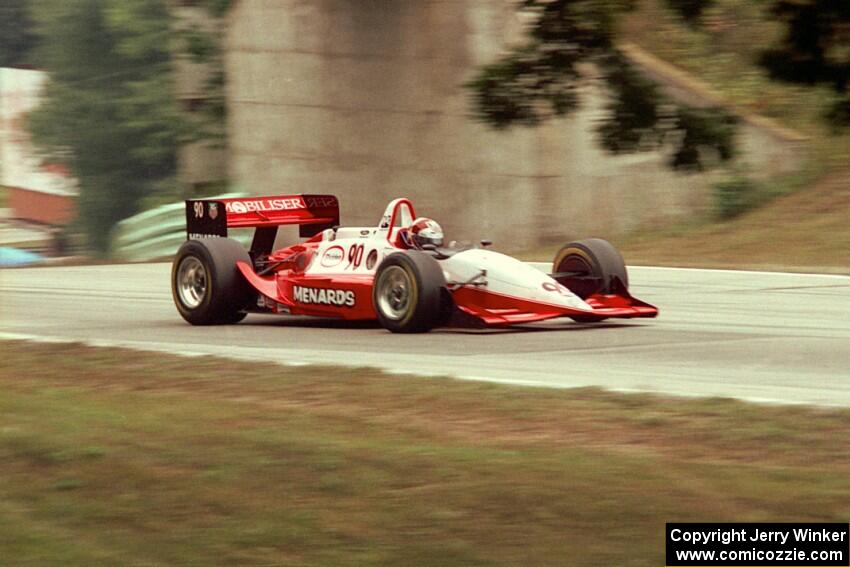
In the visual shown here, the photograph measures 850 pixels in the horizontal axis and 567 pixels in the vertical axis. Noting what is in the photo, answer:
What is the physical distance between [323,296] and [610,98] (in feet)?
16.0

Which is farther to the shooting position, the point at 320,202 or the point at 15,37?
the point at 15,37

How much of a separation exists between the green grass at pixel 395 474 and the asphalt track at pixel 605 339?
106cm

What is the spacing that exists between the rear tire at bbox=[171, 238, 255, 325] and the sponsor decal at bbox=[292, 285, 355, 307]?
58 centimetres

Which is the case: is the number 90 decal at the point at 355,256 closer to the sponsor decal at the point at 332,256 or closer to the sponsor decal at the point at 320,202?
the sponsor decal at the point at 332,256

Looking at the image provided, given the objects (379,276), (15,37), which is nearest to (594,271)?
(379,276)

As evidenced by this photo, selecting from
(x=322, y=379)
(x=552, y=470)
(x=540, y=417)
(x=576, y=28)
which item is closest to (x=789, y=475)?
(x=552, y=470)

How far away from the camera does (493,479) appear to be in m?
7.09

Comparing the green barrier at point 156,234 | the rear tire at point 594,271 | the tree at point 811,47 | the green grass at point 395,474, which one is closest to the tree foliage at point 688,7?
the tree at point 811,47

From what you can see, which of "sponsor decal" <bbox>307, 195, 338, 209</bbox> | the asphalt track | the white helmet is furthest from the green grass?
"sponsor decal" <bbox>307, 195, 338, 209</bbox>

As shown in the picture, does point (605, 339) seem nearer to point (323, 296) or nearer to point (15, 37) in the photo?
point (323, 296)

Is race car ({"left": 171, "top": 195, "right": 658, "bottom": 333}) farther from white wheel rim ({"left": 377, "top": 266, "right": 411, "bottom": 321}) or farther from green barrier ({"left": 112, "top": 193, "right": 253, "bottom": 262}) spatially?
green barrier ({"left": 112, "top": 193, "right": 253, "bottom": 262})

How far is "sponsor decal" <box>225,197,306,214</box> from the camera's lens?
15.3 m

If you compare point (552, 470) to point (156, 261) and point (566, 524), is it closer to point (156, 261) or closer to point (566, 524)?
point (566, 524)

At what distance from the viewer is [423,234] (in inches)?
544
